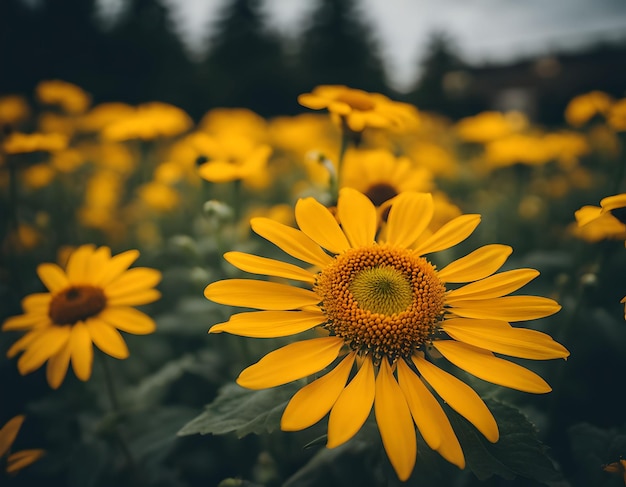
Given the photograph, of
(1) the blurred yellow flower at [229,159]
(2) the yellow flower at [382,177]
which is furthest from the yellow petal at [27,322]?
(2) the yellow flower at [382,177]

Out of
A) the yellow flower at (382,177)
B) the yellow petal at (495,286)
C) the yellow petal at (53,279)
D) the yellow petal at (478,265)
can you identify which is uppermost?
the yellow flower at (382,177)

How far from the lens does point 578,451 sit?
1.16 meters

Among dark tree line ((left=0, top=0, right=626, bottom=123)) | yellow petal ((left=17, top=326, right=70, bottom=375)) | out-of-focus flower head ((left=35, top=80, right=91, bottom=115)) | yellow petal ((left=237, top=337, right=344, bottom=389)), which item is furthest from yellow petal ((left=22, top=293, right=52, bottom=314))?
dark tree line ((left=0, top=0, right=626, bottom=123))

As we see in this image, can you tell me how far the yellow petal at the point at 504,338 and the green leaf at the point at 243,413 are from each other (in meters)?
0.40

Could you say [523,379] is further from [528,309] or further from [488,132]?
[488,132]

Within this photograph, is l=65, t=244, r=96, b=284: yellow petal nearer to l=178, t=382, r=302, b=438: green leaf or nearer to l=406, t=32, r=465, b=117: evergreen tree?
l=178, t=382, r=302, b=438: green leaf

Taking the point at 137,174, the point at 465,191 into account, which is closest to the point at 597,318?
the point at 465,191

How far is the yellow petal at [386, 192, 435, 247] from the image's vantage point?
1.17m

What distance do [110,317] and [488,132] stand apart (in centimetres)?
299

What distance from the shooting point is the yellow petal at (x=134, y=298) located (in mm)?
1435

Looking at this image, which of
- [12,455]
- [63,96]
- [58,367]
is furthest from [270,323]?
[63,96]

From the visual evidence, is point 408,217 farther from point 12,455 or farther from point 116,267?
point 12,455

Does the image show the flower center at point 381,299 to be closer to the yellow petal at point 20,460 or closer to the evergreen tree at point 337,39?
the yellow petal at point 20,460

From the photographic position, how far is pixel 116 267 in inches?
60.0
